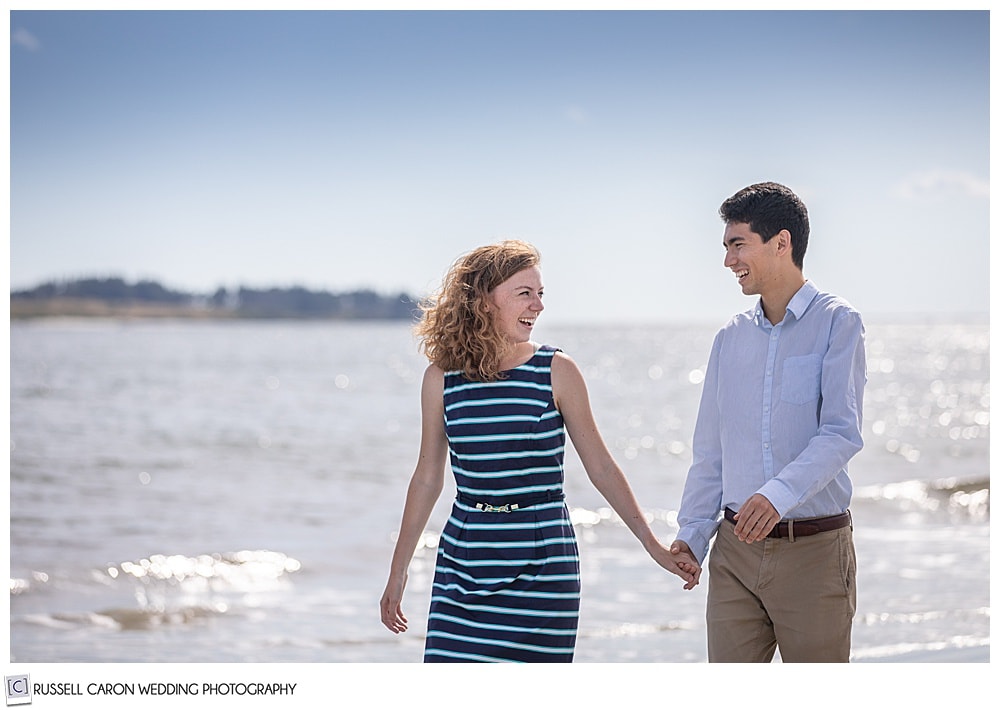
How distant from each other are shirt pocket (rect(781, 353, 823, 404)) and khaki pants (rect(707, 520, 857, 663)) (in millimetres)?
330

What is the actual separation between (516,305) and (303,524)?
645cm

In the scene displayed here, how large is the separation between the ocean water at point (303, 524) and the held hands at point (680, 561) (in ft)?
6.78

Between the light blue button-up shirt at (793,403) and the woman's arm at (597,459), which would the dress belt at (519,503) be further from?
the light blue button-up shirt at (793,403)

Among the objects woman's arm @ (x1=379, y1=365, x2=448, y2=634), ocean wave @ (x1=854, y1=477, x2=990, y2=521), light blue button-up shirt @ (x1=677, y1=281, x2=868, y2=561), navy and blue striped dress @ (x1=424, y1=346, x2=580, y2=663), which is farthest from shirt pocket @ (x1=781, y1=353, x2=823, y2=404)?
ocean wave @ (x1=854, y1=477, x2=990, y2=521)

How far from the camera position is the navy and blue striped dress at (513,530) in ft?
8.66

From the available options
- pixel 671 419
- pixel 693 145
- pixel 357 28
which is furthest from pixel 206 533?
pixel 671 419

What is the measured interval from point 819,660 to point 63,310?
2329cm

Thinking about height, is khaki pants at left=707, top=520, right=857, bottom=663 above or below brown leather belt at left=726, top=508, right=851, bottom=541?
below

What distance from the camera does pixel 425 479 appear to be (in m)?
2.80

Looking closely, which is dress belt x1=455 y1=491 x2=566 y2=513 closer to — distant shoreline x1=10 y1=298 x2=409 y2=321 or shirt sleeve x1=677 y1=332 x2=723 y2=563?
shirt sleeve x1=677 y1=332 x2=723 y2=563

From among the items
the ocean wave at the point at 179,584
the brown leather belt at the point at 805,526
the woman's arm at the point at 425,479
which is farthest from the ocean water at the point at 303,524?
the woman's arm at the point at 425,479

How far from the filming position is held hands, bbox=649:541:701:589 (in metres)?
2.84
